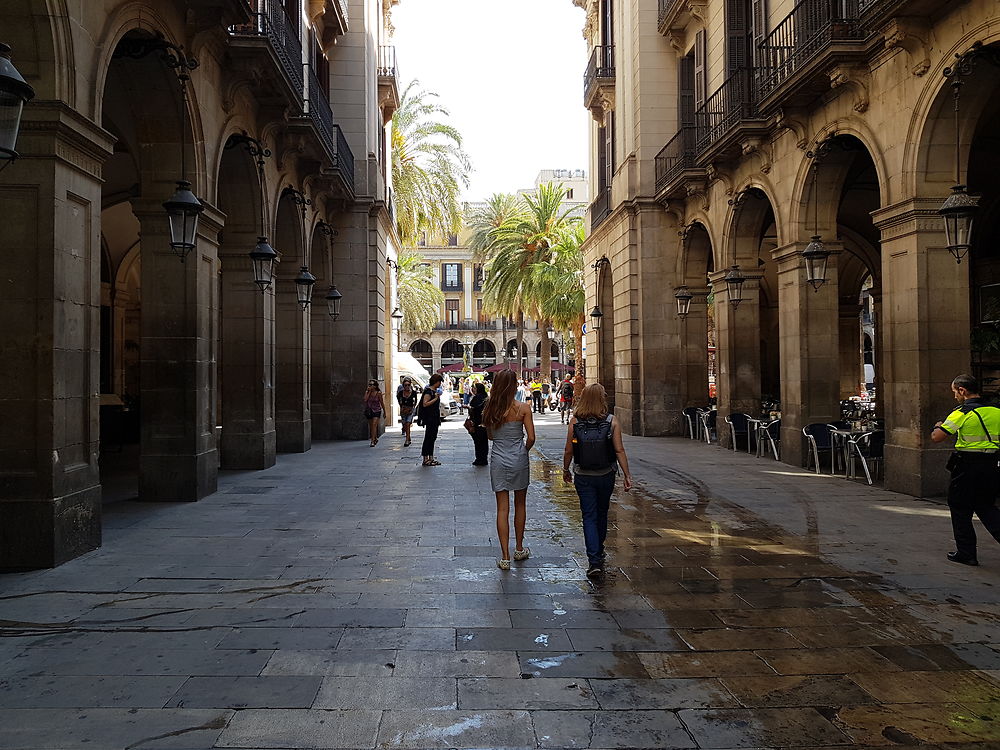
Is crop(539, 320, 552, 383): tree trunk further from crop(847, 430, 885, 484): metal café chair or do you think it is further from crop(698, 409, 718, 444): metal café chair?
crop(847, 430, 885, 484): metal café chair

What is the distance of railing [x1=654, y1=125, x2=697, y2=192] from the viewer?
749 inches

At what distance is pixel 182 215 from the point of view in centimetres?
861

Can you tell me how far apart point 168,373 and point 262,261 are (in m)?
2.93

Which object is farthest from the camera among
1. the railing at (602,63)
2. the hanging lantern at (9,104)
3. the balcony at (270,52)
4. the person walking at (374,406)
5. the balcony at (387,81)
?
the balcony at (387,81)

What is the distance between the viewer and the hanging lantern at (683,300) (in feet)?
65.9

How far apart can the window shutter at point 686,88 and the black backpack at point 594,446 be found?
54.3 feet

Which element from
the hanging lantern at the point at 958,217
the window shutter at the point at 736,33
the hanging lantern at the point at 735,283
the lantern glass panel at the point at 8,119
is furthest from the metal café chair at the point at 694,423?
the lantern glass panel at the point at 8,119

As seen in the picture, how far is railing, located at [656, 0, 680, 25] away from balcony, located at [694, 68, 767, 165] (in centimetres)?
313

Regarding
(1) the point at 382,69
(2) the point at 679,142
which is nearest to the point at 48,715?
(2) the point at 679,142

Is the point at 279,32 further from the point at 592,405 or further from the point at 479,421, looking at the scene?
the point at 592,405

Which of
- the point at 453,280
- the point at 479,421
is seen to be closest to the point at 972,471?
the point at 479,421

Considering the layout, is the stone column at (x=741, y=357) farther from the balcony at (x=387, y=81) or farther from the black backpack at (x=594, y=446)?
the balcony at (x=387, y=81)

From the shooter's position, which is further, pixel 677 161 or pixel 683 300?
pixel 683 300

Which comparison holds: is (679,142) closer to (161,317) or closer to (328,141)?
(328,141)
